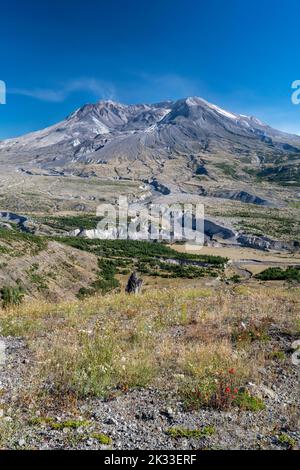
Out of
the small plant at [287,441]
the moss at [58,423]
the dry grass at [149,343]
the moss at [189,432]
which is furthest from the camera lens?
the dry grass at [149,343]

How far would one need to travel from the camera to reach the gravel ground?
186 inches

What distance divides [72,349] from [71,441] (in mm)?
2516

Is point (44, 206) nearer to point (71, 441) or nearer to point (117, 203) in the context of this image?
point (117, 203)

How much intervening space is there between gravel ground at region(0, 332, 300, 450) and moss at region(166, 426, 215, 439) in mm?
45

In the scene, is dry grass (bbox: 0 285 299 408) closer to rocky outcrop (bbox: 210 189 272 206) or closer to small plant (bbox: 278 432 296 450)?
small plant (bbox: 278 432 296 450)

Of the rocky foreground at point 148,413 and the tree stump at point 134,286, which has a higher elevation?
the rocky foreground at point 148,413

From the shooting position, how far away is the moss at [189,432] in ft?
16.0

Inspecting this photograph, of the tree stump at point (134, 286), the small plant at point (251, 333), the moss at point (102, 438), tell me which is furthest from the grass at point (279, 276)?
the moss at point (102, 438)

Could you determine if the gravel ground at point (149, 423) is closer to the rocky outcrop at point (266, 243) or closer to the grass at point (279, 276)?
the grass at point (279, 276)

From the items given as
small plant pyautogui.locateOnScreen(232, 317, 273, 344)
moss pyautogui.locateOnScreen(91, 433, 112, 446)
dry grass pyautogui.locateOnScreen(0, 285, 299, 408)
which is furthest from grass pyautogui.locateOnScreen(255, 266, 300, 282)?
moss pyautogui.locateOnScreen(91, 433, 112, 446)

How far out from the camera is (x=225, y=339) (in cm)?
809

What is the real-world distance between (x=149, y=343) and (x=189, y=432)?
9.84ft

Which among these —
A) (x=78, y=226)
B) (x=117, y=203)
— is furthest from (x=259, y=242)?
(x=117, y=203)

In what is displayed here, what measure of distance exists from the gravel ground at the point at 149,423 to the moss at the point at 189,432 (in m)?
0.05
